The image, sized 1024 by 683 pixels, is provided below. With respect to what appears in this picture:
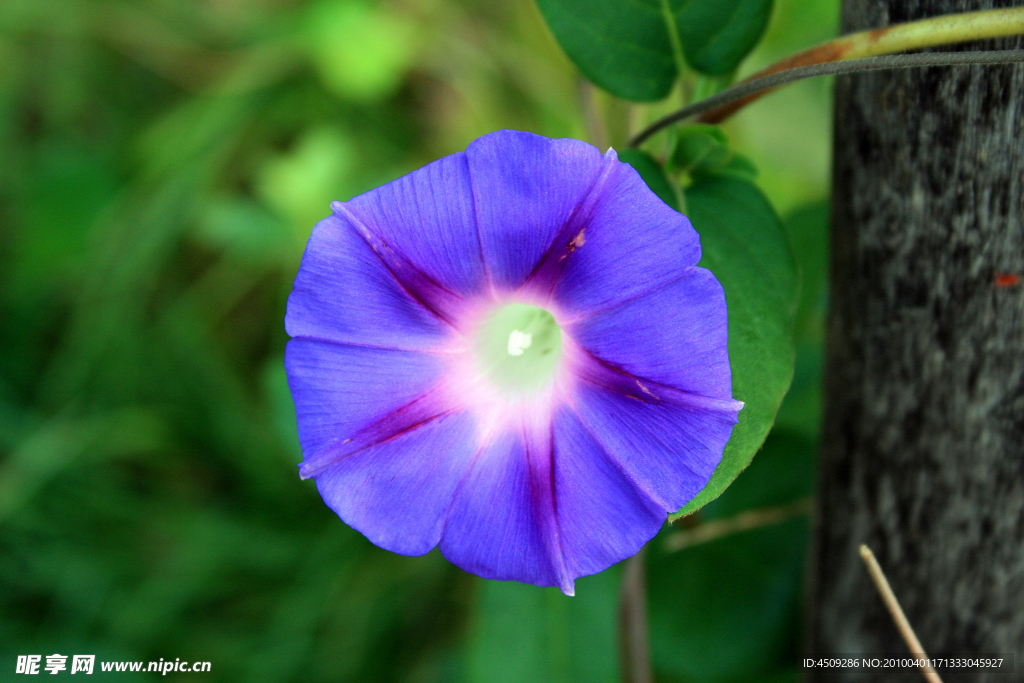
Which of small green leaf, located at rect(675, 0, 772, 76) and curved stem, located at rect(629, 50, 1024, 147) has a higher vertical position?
small green leaf, located at rect(675, 0, 772, 76)

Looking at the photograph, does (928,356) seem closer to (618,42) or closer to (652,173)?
(652,173)

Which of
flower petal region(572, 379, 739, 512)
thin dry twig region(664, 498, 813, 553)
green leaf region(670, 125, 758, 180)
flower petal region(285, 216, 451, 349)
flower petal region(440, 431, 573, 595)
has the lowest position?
thin dry twig region(664, 498, 813, 553)

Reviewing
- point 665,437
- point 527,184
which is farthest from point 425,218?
point 665,437

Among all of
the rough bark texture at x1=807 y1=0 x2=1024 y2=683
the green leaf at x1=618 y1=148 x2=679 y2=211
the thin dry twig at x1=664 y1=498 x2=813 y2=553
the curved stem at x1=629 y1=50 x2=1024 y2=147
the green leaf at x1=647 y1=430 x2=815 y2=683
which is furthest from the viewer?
the green leaf at x1=647 y1=430 x2=815 y2=683

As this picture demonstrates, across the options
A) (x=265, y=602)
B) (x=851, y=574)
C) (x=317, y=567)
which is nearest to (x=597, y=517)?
(x=851, y=574)

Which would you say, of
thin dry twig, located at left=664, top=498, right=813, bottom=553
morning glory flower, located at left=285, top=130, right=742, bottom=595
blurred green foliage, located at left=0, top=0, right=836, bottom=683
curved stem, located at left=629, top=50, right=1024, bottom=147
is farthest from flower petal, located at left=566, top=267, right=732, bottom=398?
blurred green foliage, located at left=0, top=0, right=836, bottom=683

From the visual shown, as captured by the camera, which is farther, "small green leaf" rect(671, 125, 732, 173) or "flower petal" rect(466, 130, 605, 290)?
"small green leaf" rect(671, 125, 732, 173)

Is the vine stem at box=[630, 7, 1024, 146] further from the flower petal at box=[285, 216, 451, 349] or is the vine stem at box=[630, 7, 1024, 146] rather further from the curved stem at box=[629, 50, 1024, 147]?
the flower petal at box=[285, 216, 451, 349]

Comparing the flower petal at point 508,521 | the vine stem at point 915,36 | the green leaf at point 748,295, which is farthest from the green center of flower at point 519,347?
the vine stem at point 915,36

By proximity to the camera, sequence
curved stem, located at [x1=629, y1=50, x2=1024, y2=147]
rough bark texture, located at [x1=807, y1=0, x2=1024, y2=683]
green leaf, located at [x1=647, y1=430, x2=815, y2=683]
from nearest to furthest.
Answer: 1. curved stem, located at [x1=629, y1=50, x2=1024, y2=147]
2. rough bark texture, located at [x1=807, y1=0, x2=1024, y2=683]
3. green leaf, located at [x1=647, y1=430, x2=815, y2=683]
